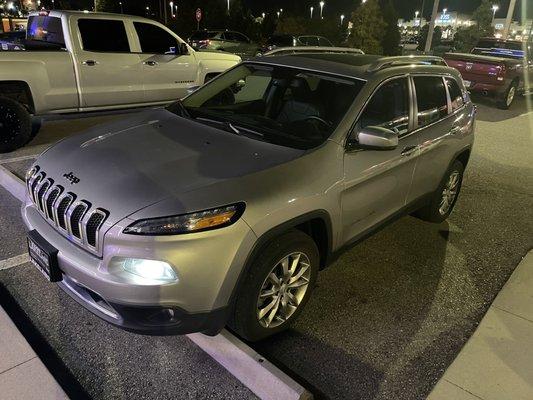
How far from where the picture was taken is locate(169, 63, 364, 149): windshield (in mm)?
3195

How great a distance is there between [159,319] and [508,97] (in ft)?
42.1

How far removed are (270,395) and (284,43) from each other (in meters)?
18.0

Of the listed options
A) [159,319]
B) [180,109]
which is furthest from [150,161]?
[180,109]

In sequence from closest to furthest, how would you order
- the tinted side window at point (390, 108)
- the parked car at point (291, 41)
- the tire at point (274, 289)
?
the tire at point (274, 289) < the tinted side window at point (390, 108) < the parked car at point (291, 41)

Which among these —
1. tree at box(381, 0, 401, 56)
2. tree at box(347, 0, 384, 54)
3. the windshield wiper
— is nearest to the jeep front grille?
the windshield wiper

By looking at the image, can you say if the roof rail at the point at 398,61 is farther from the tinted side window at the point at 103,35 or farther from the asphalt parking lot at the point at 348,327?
the tinted side window at the point at 103,35

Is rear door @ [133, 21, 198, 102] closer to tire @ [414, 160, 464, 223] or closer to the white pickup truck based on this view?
the white pickup truck

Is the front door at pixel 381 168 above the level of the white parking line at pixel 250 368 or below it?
above

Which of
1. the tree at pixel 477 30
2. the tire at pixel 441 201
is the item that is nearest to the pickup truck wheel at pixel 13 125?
the tire at pixel 441 201

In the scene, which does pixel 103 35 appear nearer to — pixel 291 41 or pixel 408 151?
pixel 408 151

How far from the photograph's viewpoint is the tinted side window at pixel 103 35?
6816mm

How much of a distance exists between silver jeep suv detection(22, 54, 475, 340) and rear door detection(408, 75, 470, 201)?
2 centimetres

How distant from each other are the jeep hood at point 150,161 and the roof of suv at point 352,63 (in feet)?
3.18

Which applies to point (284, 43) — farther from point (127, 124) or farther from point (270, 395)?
point (270, 395)
